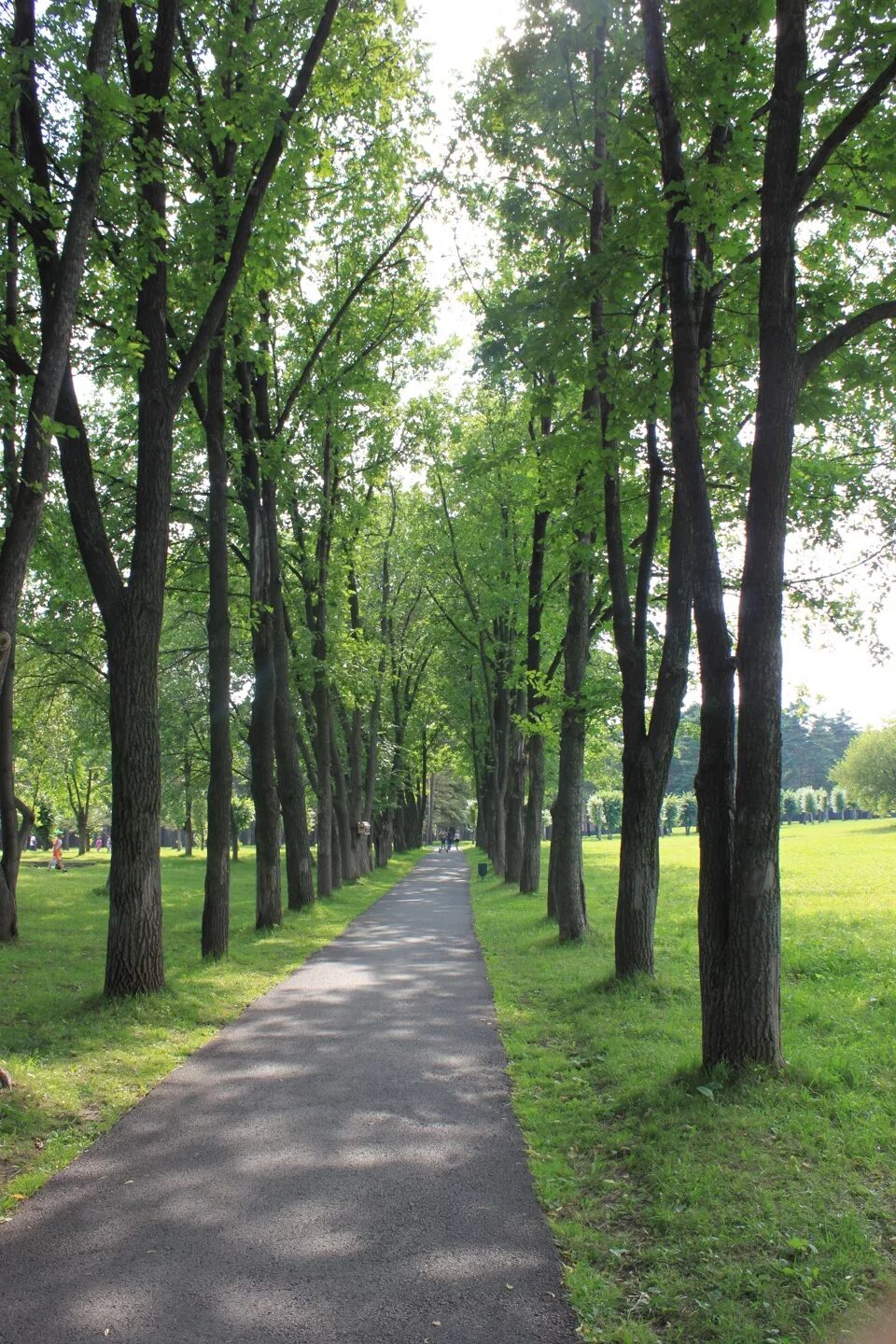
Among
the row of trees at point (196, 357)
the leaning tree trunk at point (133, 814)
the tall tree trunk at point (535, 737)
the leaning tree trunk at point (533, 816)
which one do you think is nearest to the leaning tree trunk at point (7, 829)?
the row of trees at point (196, 357)

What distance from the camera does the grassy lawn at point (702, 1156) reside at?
11.6 ft

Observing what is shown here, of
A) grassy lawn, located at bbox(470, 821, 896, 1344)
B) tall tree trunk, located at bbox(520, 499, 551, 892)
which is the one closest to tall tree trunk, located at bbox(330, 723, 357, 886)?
tall tree trunk, located at bbox(520, 499, 551, 892)

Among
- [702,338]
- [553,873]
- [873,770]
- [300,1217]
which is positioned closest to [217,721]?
[553,873]

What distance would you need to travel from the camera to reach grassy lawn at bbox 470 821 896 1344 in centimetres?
353

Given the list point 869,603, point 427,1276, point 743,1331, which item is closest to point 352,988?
point 427,1276

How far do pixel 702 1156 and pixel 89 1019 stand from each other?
18.4 feet

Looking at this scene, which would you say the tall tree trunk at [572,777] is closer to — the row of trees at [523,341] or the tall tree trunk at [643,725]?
the row of trees at [523,341]

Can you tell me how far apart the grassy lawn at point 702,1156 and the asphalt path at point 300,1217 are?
0.26 meters

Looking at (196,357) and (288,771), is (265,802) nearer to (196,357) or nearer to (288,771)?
(288,771)

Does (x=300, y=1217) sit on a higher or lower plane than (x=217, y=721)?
lower

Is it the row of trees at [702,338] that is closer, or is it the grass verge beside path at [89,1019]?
the grass verge beside path at [89,1019]

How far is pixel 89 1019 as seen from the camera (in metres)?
8.11

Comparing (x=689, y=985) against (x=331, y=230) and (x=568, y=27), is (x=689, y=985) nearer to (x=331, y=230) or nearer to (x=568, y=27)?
(x=568, y=27)

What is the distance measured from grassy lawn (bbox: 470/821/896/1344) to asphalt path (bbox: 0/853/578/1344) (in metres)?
0.26
